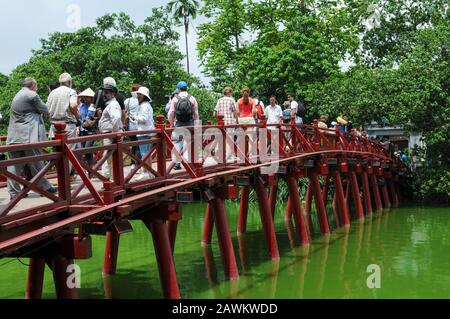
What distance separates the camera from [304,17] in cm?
3812

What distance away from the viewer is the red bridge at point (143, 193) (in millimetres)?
9242

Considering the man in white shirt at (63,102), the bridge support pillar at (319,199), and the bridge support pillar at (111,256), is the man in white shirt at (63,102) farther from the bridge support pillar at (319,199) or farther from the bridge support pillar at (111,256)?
the bridge support pillar at (319,199)

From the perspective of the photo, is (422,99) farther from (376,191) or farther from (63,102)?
(63,102)

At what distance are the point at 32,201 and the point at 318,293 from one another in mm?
6685

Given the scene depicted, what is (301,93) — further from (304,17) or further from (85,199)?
(85,199)

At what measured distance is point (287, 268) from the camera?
55.6 feet

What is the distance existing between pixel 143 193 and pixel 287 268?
21.6 ft

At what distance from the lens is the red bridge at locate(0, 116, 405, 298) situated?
924cm

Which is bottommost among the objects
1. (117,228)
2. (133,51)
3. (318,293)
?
(318,293)

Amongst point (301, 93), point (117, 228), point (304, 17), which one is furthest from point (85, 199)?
point (304, 17)

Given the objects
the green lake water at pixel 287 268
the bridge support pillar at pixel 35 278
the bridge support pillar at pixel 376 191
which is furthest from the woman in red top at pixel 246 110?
the bridge support pillar at pixel 376 191

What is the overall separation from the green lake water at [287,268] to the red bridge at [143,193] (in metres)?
0.70

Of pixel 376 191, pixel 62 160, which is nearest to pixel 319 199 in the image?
pixel 376 191

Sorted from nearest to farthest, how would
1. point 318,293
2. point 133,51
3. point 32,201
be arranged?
point 32,201
point 318,293
point 133,51
